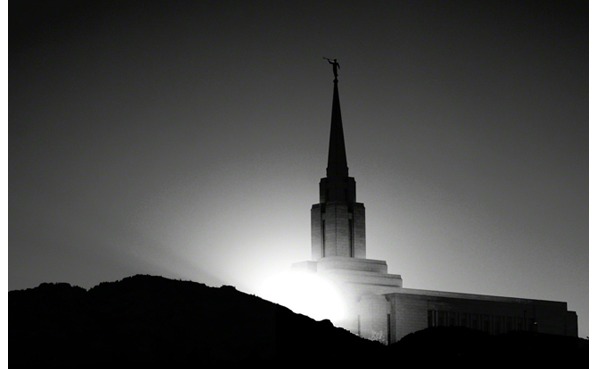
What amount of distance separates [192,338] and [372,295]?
25682 mm

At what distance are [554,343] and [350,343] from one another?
9391 mm

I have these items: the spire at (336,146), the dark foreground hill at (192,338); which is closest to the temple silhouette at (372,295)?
the spire at (336,146)

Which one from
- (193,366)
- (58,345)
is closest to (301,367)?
(193,366)

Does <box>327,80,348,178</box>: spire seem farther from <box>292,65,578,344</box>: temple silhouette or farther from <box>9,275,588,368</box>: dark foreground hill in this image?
<box>9,275,588,368</box>: dark foreground hill

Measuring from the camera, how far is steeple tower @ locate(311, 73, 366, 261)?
6369 centimetres

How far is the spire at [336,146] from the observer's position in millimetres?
65812

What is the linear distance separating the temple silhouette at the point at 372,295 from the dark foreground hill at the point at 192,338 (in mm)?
17204

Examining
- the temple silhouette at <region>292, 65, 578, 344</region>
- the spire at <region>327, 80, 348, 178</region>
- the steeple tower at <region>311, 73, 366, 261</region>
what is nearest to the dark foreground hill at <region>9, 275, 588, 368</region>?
the temple silhouette at <region>292, 65, 578, 344</region>

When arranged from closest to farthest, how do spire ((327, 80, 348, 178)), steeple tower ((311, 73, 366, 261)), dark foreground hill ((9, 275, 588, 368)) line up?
dark foreground hill ((9, 275, 588, 368)) → steeple tower ((311, 73, 366, 261)) → spire ((327, 80, 348, 178))

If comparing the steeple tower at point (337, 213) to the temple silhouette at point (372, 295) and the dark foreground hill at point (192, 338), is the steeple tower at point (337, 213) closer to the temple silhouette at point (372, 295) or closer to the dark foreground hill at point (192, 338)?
the temple silhouette at point (372, 295)

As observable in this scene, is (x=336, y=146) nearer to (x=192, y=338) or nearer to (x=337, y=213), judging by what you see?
(x=337, y=213)

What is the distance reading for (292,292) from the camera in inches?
2379

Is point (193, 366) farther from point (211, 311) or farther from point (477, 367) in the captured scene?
point (477, 367)

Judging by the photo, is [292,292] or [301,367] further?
→ [292,292]
